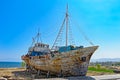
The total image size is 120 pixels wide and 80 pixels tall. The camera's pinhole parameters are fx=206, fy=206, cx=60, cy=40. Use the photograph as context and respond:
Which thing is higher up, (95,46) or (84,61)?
(95,46)

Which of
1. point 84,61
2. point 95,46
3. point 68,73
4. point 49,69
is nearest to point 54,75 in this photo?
point 49,69

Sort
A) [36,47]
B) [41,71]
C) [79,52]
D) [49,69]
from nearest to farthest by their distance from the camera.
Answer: [79,52] → [49,69] → [41,71] → [36,47]

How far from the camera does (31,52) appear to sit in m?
32.2

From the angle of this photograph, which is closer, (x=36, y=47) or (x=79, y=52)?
(x=79, y=52)

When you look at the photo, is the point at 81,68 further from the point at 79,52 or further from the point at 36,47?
the point at 36,47

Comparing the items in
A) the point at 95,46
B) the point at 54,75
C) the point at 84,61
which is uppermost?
the point at 95,46

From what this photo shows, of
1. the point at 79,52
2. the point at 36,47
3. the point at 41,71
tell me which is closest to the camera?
the point at 79,52

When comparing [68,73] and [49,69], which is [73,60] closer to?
[68,73]

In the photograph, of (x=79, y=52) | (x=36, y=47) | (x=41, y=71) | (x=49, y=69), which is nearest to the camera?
(x=79, y=52)

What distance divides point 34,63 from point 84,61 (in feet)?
27.3

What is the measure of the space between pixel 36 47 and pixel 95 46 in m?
11.6

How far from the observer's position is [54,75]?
24.8m

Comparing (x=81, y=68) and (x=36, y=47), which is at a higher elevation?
(x=36, y=47)

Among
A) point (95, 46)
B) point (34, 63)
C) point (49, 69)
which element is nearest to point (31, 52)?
point (34, 63)
